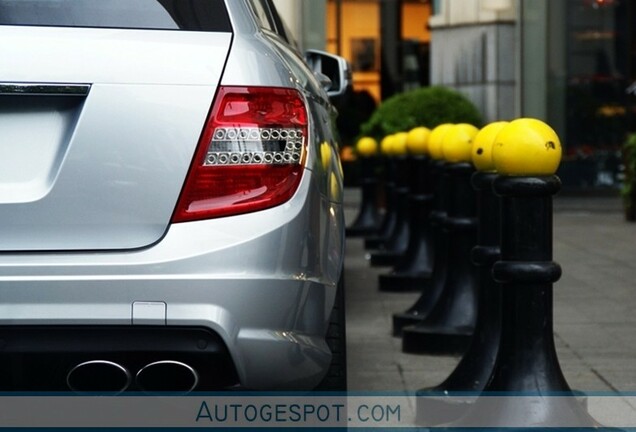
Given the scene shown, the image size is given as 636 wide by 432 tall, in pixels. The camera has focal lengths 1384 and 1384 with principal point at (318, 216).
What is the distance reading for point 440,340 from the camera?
6.57 m

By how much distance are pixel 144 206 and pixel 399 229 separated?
7.79 meters

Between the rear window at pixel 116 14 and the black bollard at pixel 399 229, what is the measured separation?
690cm

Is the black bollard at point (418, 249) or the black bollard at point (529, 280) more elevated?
the black bollard at point (529, 280)

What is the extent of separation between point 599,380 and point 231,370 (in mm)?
2609

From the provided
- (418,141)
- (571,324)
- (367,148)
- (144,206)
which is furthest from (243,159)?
(367,148)

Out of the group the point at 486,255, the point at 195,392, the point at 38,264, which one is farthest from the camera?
the point at 486,255

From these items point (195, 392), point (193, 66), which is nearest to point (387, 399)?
point (195, 392)

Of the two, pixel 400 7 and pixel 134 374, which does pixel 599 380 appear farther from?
pixel 400 7

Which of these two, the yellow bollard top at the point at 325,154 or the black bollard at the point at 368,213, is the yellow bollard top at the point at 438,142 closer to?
the yellow bollard top at the point at 325,154

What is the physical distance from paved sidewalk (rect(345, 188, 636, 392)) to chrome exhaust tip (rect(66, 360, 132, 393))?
2036mm

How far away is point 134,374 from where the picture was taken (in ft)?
12.3

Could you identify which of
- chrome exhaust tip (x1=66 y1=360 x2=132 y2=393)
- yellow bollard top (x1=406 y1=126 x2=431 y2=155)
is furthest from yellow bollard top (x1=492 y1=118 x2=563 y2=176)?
yellow bollard top (x1=406 y1=126 x2=431 y2=155)

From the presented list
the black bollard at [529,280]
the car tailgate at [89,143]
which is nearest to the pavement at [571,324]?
the black bollard at [529,280]

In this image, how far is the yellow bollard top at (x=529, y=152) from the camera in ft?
14.6
